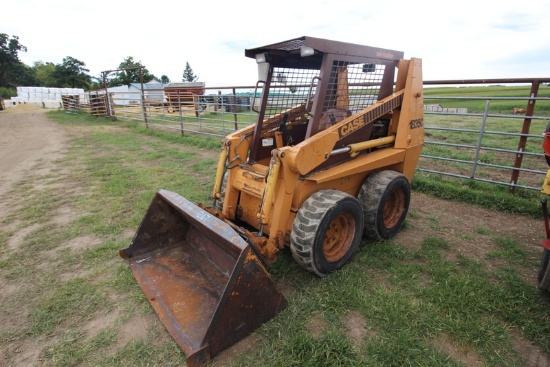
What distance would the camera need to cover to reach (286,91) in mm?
3615

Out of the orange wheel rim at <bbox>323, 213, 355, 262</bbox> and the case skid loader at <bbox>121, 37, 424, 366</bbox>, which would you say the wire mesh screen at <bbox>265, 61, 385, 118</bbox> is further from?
the orange wheel rim at <bbox>323, 213, 355, 262</bbox>

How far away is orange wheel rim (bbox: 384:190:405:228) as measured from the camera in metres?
3.76

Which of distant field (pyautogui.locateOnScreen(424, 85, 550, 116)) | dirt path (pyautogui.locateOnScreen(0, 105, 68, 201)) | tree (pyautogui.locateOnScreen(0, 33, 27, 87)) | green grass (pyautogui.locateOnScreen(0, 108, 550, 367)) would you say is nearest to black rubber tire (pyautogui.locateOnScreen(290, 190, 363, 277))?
green grass (pyautogui.locateOnScreen(0, 108, 550, 367))

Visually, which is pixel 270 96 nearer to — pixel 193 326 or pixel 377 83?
pixel 377 83

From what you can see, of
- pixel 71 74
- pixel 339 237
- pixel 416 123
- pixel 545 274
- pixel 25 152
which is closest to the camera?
pixel 545 274

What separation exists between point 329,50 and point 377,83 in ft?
3.11

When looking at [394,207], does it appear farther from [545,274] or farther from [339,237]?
[545,274]

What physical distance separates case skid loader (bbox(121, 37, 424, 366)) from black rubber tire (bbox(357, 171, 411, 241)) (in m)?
0.01

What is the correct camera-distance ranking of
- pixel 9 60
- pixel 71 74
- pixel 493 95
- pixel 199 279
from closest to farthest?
pixel 199 279, pixel 493 95, pixel 9 60, pixel 71 74

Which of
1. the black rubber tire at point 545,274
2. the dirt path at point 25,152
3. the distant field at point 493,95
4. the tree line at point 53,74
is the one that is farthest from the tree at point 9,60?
the black rubber tire at point 545,274

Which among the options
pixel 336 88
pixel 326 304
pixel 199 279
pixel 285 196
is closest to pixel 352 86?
pixel 336 88

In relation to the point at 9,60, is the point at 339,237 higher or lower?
lower

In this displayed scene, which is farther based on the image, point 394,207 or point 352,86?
point 394,207

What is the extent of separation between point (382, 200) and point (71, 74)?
230 ft
